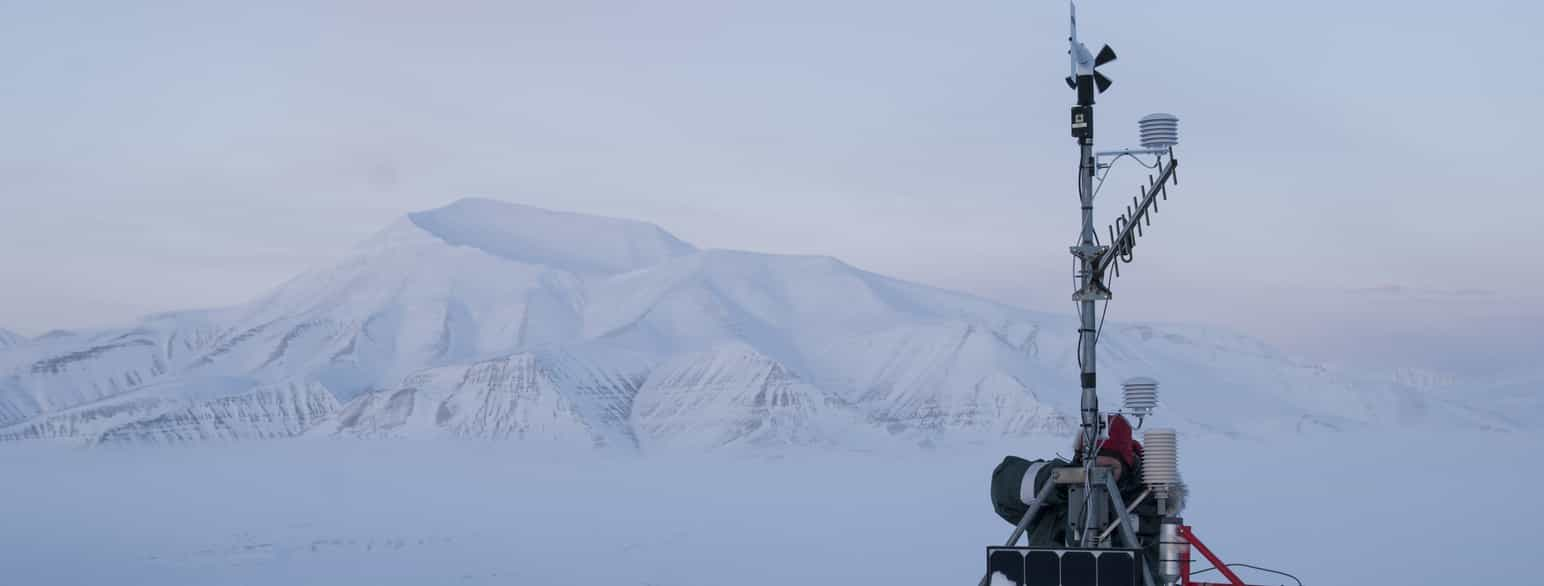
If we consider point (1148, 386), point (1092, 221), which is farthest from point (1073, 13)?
point (1148, 386)

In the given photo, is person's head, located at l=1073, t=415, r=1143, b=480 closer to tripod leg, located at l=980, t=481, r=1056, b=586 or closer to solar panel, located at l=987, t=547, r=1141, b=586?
tripod leg, located at l=980, t=481, r=1056, b=586

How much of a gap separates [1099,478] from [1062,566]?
243 cm

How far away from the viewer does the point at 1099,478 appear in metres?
29.8

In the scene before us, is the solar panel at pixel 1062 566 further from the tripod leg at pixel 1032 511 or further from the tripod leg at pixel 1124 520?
the tripod leg at pixel 1032 511

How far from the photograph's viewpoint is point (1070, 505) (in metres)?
30.3

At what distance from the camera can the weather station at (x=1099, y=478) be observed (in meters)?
28.0

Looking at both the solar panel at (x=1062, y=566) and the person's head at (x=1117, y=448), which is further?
the person's head at (x=1117, y=448)

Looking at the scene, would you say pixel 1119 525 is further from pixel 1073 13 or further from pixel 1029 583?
pixel 1073 13

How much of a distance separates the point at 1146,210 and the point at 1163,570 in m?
5.61

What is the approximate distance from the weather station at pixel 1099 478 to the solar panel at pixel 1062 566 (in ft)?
0.05

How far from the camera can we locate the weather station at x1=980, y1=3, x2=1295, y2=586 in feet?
92.0

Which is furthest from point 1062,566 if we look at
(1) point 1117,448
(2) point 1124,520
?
(1) point 1117,448

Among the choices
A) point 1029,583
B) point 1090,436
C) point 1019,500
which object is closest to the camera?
point 1029,583

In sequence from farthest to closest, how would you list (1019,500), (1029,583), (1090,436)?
1. (1019,500)
2. (1090,436)
3. (1029,583)
